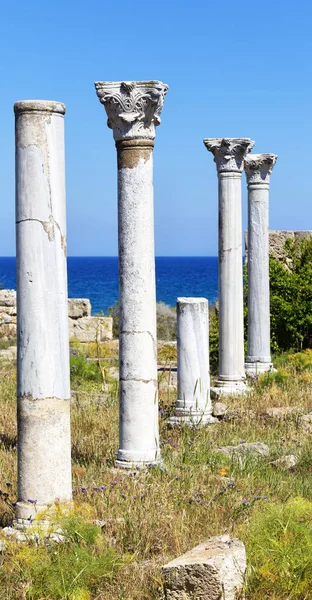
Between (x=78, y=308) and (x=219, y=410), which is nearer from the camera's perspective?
(x=219, y=410)

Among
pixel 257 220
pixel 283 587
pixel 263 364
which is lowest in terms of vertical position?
pixel 283 587

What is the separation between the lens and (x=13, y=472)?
881cm

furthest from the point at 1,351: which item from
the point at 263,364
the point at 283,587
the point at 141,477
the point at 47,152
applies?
the point at 283,587

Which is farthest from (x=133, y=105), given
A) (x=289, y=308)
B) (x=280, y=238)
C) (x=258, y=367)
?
(x=280, y=238)

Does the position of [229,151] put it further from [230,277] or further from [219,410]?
[219,410]

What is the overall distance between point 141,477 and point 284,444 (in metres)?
2.66

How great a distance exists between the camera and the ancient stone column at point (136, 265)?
30.4 feet

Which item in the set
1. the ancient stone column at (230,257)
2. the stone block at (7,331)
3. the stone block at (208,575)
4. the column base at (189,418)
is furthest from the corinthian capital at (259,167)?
the stone block at (208,575)

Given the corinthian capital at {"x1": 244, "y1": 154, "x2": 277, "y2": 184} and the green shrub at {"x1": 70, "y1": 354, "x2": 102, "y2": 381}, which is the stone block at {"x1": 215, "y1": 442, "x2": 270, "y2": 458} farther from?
the corinthian capital at {"x1": 244, "y1": 154, "x2": 277, "y2": 184}

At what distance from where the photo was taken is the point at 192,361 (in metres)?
12.1

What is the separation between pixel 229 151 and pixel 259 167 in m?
2.31

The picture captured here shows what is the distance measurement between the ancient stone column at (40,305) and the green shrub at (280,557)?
158cm

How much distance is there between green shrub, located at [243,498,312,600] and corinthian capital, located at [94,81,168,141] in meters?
4.26

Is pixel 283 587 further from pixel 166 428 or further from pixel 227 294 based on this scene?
pixel 227 294
